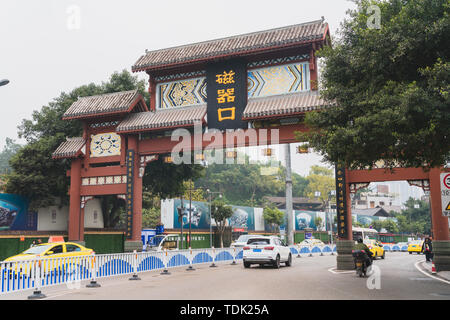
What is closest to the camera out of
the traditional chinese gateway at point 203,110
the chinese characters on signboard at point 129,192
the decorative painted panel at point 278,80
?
the traditional chinese gateway at point 203,110

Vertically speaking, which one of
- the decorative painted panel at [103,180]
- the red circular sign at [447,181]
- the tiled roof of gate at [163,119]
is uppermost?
the tiled roof of gate at [163,119]

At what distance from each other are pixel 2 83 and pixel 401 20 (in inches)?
517

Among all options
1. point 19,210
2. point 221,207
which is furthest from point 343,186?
point 221,207

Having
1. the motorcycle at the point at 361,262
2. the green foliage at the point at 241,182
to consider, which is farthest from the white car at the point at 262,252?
the green foliage at the point at 241,182

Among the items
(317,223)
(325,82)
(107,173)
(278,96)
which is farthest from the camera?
(317,223)

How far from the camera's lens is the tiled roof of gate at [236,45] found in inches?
808

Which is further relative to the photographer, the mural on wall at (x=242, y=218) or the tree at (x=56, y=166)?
the mural on wall at (x=242, y=218)

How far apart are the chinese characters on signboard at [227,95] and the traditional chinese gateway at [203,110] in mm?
50

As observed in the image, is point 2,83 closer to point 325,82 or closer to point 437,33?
point 325,82

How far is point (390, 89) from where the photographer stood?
1205 centimetres

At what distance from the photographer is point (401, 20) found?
472 inches

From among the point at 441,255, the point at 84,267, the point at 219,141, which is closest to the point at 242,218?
the point at 219,141

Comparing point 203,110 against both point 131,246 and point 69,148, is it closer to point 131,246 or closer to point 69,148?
point 131,246

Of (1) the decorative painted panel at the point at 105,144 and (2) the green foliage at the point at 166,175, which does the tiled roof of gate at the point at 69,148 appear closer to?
(1) the decorative painted panel at the point at 105,144
